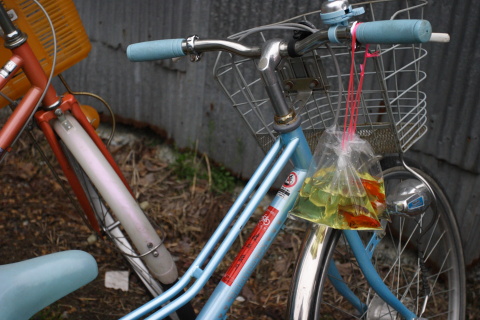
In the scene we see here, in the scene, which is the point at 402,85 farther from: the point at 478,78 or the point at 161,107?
the point at 161,107

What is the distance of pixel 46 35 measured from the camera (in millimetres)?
2340

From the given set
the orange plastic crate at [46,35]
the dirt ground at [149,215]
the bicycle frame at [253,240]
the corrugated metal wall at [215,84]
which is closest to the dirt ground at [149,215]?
the dirt ground at [149,215]

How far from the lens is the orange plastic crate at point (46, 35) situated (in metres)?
2.27

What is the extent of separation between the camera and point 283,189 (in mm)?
1741

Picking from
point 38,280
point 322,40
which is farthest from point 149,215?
point 322,40

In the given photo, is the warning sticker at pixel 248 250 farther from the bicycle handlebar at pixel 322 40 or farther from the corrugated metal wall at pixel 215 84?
the corrugated metal wall at pixel 215 84

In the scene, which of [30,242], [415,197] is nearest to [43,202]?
[30,242]

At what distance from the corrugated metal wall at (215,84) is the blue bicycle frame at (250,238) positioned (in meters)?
1.18

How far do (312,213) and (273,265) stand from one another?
1.67 metres

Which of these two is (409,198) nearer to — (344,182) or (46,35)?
(344,182)

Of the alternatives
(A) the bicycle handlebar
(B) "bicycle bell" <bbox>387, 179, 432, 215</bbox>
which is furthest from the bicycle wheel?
(A) the bicycle handlebar

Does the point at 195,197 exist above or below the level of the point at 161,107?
below

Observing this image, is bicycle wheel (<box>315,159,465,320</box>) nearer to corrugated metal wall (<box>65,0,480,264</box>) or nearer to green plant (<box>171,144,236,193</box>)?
corrugated metal wall (<box>65,0,480,264</box>)

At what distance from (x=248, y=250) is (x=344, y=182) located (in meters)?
0.36
